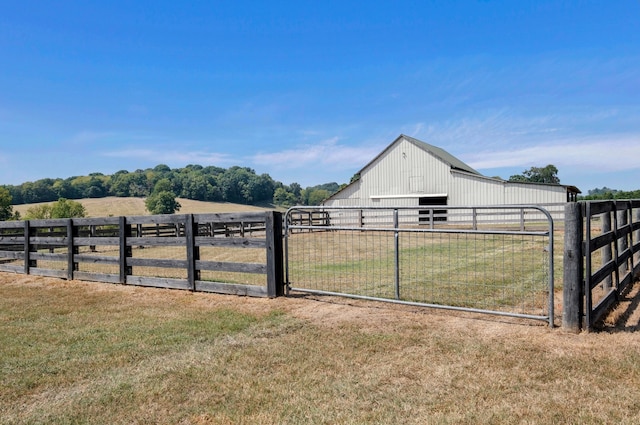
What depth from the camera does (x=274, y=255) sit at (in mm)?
6793

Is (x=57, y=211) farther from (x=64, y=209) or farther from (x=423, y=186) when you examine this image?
(x=423, y=186)

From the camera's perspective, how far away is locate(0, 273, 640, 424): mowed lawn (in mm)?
3000

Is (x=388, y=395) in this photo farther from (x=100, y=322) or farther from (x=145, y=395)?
(x=100, y=322)

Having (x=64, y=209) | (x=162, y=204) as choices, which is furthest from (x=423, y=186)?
(x=162, y=204)

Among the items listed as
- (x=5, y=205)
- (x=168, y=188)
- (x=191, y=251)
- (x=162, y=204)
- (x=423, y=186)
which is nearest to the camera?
(x=191, y=251)

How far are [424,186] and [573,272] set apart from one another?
2840 cm

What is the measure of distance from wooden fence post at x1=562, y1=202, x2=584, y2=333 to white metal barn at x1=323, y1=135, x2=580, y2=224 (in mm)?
25990

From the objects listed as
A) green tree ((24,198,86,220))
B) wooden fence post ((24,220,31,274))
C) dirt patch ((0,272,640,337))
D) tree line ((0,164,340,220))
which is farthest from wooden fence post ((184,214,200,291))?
tree line ((0,164,340,220))

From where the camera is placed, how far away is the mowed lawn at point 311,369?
3.00 m

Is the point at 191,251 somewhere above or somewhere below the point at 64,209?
below

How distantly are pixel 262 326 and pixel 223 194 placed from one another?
9602cm

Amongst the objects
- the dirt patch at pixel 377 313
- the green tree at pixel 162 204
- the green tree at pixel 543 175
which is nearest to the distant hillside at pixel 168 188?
the green tree at pixel 162 204

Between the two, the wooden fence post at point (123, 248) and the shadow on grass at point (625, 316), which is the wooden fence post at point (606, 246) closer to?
the shadow on grass at point (625, 316)

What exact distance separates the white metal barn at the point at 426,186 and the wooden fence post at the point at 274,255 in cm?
2559
